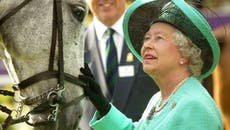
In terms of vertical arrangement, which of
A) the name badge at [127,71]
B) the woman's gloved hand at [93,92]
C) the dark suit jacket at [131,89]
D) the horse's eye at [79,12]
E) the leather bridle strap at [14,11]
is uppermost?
the leather bridle strap at [14,11]

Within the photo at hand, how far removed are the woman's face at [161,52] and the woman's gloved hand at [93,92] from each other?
0.35 metres

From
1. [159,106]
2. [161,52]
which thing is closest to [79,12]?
[161,52]

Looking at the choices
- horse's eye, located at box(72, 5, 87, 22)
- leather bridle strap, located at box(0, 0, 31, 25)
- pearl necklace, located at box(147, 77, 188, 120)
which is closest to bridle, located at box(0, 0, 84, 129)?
leather bridle strap, located at box(0, 0, 31, 25)

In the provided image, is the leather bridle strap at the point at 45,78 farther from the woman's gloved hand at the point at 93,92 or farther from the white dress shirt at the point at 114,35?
the white dress shirt at the point at 114,35

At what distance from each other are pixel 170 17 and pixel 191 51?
0.20 m

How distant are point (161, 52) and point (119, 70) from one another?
180cm

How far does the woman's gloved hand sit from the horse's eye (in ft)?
0.89

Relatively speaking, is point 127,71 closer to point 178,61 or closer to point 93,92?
point 93,92

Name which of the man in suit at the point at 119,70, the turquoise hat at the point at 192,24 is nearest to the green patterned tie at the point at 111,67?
the man in suit at the point at 119,70

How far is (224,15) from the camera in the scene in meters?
5.56

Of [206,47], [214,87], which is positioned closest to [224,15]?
[214,87]

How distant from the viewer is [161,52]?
341 centimetres

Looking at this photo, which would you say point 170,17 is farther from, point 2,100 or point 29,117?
point 2,100

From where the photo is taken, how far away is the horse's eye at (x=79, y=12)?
12.1 feet
